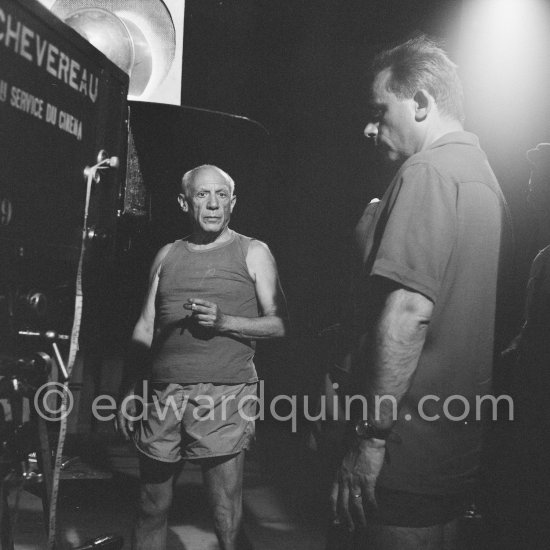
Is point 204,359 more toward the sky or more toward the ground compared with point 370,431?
more toward the sky

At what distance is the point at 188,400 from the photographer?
102 inches

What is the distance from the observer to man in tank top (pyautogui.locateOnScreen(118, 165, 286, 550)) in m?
2.57

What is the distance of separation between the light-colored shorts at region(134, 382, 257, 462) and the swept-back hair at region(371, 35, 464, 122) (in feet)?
4.46

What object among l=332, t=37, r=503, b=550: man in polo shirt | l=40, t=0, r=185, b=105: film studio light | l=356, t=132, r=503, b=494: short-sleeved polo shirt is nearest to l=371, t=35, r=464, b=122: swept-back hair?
l=332, t=37, r=503, b=550: man in polo shirt

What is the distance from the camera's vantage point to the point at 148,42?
4113 millimetres

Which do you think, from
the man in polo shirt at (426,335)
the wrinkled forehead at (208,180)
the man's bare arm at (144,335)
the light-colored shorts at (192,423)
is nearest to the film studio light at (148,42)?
the wrinkled forehead at (208,180)

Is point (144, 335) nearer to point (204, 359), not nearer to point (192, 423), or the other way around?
point (204, 359)

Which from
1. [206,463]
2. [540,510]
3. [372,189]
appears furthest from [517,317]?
[206,463]

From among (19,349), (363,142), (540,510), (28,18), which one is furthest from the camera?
(363,142)

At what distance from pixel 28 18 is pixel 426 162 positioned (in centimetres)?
98

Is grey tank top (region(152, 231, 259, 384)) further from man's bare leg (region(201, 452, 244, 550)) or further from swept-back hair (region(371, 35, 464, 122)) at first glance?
swept-back hair (region(371, 35, 464, 122))

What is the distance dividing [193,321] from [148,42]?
220cm

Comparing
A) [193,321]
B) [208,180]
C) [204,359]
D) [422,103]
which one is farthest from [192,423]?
[422,103]

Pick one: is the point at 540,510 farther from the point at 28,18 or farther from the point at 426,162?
the point at 28,18
